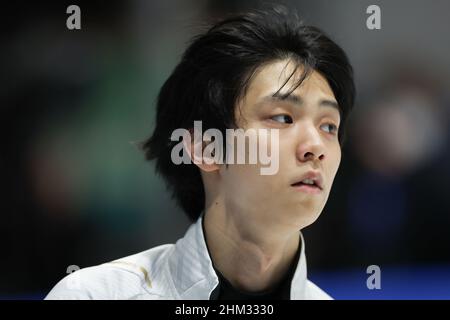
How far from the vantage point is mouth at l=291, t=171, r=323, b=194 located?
7.16 feet

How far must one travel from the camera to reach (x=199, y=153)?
2.43m

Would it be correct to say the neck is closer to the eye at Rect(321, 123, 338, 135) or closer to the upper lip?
the upper lip

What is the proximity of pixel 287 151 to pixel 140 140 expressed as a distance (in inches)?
35.9

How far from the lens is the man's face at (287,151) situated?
2189 mm

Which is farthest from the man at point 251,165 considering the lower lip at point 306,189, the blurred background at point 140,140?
the blurred background at point 140,140

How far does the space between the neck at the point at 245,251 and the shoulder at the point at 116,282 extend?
0.23m

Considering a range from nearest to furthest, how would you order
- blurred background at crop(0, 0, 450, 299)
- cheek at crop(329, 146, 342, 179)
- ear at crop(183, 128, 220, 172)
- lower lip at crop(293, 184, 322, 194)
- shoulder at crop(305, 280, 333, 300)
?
lower lip at crop(293, 184, 322, 194) → cheek at crop(329, 146, 342, 179) → ear at crop(183, 128, 220, 172) → shoulder at crop(305, 280, 333, 300) → blurred background at crop(0, 0, 450, 299)

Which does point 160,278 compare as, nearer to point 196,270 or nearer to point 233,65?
point 196,270

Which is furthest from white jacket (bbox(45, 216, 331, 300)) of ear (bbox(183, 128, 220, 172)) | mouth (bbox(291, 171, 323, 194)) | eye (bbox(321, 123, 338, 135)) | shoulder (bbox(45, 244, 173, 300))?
eye (bbox(321, 123, 338, 135))

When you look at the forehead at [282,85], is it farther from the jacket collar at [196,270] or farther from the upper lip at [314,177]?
the jacket collar at [196,270]

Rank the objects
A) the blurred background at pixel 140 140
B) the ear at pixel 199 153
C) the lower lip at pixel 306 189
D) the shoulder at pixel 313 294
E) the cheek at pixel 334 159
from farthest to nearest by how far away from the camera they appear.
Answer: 1. the blurred background at pixel 140 140
2. the shoulder at pixel 313 294
3. the ear at pixel 199 153
4. the cheek at pixel 334 159
5. the lower lip at pixel 306 189

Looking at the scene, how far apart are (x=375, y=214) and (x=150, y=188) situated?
3.57 feet

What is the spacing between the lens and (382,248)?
3.04 metres

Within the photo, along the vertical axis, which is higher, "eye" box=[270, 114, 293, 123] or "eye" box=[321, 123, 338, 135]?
"eye" box=[270, 114, 293, 123]
